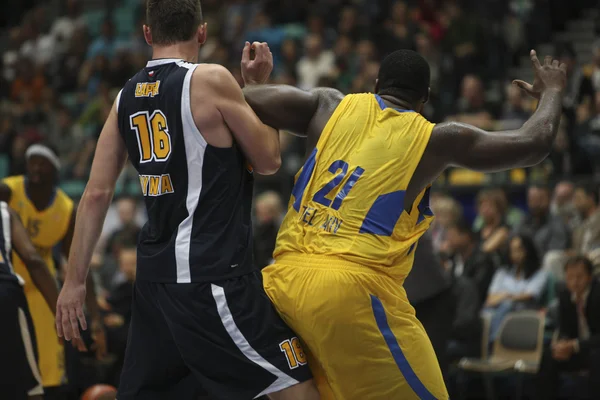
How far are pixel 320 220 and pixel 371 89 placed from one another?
859cm

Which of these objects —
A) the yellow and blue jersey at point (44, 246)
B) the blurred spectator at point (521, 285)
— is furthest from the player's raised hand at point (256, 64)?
the blurred spectator at point (521, 285)

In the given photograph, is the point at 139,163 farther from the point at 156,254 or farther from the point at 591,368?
the point at 591,368

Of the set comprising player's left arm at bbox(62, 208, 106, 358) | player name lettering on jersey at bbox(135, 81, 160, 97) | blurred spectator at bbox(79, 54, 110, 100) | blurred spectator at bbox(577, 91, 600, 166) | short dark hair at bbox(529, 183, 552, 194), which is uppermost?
player name lettering on jersey at bbox(135, 81, 160, 97)

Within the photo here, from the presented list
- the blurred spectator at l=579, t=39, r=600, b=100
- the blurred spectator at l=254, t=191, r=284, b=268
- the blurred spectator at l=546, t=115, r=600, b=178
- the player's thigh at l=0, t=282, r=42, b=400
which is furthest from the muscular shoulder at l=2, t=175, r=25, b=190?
the blurred spectator at l=579, t=39, r=600, b=100

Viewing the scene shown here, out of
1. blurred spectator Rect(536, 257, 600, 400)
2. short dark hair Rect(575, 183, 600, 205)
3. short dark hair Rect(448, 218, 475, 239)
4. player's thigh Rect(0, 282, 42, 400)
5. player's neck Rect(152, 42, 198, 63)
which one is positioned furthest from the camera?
short dark hair Rect(448, 218, 475, 239)

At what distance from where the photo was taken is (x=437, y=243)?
436 inches

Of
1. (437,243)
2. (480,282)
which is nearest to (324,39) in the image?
(437,243)

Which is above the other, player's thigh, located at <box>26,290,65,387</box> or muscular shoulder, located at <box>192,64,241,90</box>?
muscular shoulder, located at <box>192,64,241,90</box>

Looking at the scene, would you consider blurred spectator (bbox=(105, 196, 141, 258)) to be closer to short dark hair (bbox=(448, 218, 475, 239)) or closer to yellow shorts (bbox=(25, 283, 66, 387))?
short dark hair (bbox=(448, 218, 475, 239))

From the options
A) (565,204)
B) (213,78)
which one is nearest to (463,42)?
(565,204)

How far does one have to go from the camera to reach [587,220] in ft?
32.4

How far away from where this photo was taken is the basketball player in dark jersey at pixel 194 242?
3.98m

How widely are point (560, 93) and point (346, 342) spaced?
4.84 feet

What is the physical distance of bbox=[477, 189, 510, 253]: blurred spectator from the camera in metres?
10.5
